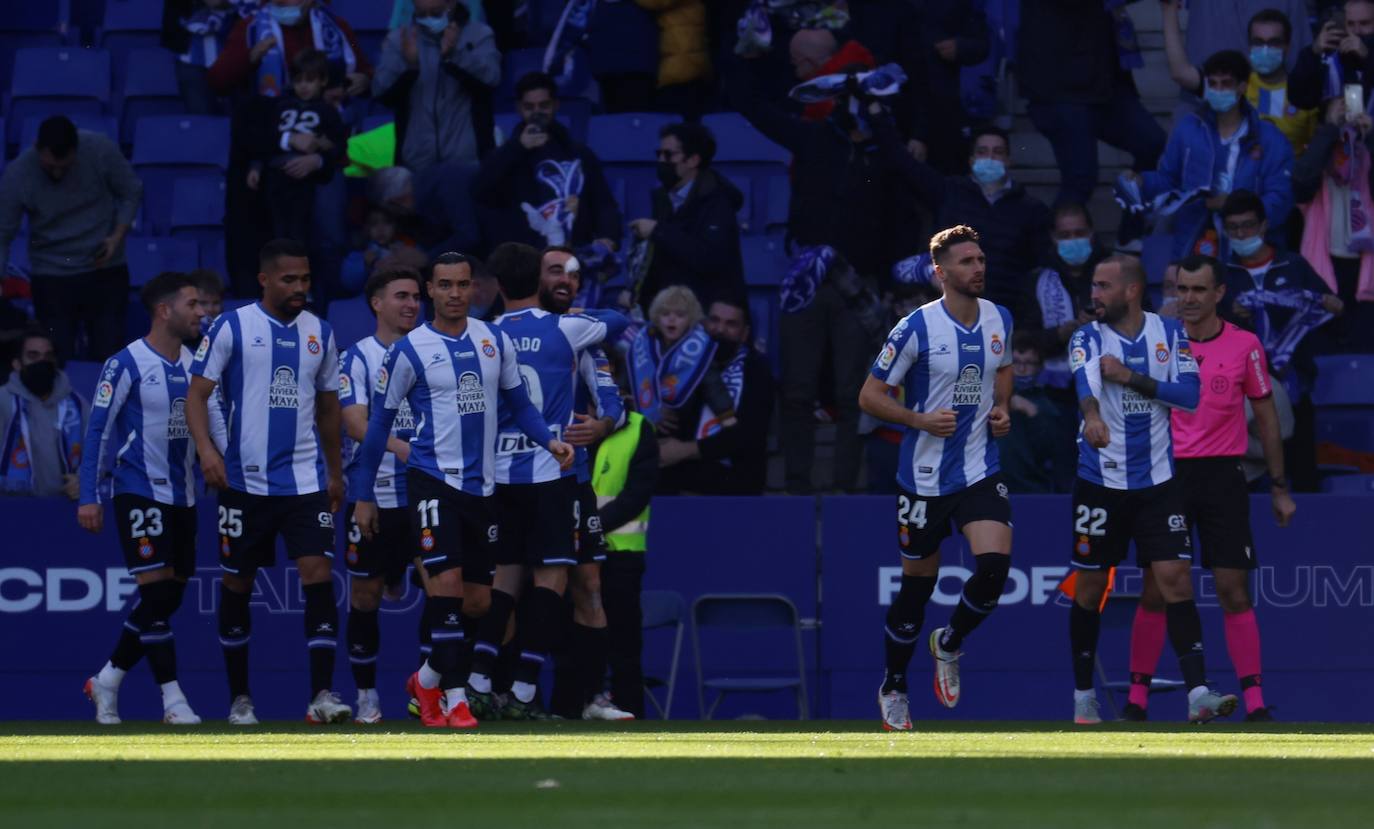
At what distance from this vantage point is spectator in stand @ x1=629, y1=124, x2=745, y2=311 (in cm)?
1366

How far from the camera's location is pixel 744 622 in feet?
40.9

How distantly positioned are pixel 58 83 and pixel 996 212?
769cm

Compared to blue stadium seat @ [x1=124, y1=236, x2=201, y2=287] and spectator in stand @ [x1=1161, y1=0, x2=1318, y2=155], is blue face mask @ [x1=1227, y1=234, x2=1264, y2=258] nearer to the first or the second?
spectator in stand @ [x1=1161, y1=0, x2=1318, y2=155]

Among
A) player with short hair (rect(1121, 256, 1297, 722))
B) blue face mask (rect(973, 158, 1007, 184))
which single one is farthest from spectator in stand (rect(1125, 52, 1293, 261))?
player with short hair (rect(1121, 256, 1297, 722))

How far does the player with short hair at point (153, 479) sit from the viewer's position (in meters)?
11.0

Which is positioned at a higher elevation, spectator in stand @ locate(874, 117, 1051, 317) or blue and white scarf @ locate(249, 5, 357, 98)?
blue and white scarf @ locate(249, 5, 357, 98)

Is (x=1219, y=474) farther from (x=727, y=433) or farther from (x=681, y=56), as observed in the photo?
(x=681, y=56)

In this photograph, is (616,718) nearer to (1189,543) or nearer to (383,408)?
(383,408)

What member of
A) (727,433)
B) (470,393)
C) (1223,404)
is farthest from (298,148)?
(1223,404)

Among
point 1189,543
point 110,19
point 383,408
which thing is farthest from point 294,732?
point 110,19

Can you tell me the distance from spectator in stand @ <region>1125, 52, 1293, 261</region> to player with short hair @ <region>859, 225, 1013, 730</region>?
3.97 meters

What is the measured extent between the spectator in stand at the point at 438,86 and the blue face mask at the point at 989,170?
10.8ft

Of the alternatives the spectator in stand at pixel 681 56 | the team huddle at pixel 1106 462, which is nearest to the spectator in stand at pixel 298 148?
the spectator in stand at pixel 681 56

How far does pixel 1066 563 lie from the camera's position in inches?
490
